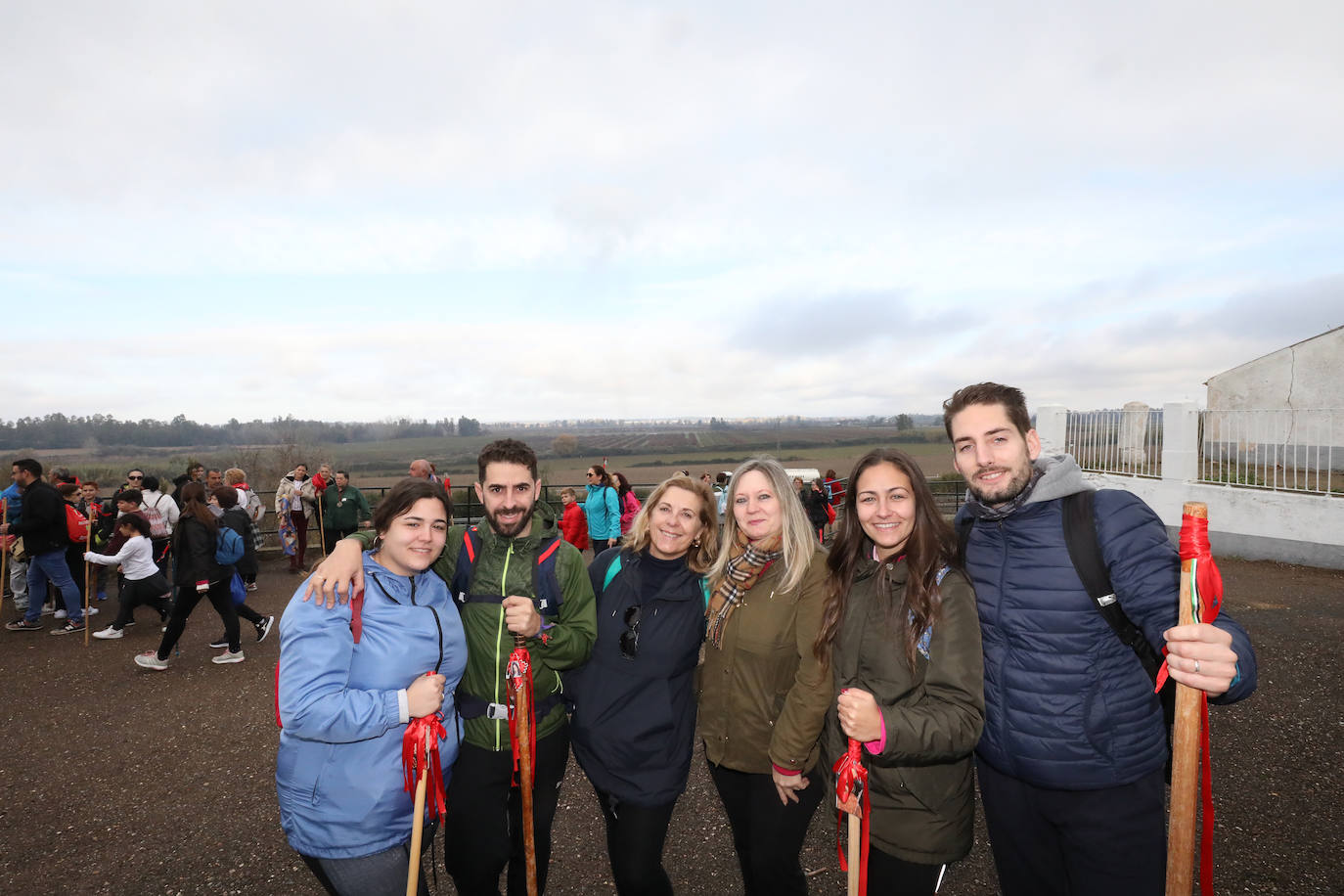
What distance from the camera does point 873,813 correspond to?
2.19 meters

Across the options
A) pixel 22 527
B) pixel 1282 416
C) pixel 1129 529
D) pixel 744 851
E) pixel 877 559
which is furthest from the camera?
pixel 1282 416

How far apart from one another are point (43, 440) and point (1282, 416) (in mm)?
80201

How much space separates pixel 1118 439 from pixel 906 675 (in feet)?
45.9

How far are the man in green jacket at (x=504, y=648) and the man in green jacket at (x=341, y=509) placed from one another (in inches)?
363

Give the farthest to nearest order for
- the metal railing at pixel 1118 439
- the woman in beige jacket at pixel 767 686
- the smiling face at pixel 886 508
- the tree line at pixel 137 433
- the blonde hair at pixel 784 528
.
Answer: the tree line at pixel 137 433 < the metal railing at pixel 1118 439 < the blonde hair at pixel 784 528 < the woman in beige jacket at pixel 767 686 < the smiling face at pixel 886 508

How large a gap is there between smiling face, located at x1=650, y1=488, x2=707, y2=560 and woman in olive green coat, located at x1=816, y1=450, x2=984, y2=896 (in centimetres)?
66

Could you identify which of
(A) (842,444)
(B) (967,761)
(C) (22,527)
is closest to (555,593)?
(B) (967,761)

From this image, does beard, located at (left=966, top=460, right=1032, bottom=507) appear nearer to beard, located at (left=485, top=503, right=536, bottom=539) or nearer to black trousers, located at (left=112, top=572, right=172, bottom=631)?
beard, located at (left=485, top=503, right=536, bottom=539)

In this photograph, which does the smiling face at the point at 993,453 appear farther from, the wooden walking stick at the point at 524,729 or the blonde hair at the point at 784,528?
the wooden walking stick at the point at 524,729

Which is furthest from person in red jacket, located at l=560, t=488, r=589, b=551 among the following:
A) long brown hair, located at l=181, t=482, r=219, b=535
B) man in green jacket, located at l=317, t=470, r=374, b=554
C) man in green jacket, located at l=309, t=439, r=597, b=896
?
man in green jacket, located at l=309, t=439, r=597, b=896

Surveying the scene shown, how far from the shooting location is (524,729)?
2.51m

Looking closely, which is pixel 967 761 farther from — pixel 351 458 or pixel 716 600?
pixel 351 458

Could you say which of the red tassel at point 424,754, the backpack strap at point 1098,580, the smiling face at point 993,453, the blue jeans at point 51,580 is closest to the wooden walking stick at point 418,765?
the red tassel at point 424,754

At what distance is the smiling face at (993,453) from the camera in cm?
220
